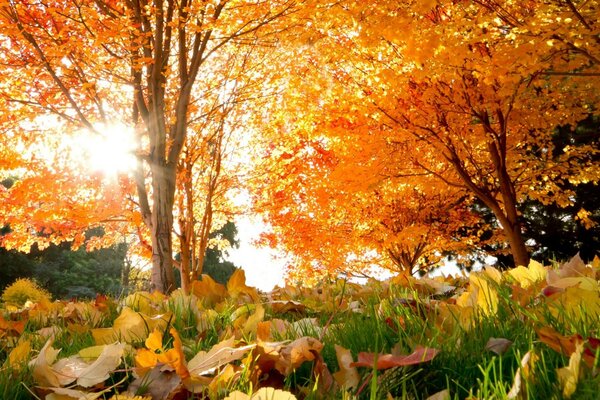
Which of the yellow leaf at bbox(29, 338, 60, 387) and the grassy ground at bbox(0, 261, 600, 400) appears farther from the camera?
the yellow leaf at bbox(29, 338, 60, 387)

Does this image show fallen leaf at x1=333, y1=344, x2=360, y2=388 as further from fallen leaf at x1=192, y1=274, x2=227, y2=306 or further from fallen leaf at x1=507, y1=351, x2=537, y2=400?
fallen leaf at x1=192, y1=274, x2=227, y2=306

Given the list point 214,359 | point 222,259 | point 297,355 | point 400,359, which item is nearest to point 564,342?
point 400,359

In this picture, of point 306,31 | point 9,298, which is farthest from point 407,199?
point 9,298

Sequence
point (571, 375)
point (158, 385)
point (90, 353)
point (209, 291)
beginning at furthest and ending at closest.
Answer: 1. point (209, 291)
2. point (90, 353)
3. point (158, 385)
4. point (571, 375)

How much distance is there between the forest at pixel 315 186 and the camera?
3.75ft

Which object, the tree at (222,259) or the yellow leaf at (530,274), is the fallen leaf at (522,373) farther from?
the tree at (222,259)

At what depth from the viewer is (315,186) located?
1267 centimetres

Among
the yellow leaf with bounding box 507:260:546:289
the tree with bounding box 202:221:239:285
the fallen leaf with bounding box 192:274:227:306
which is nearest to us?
the yellow leaf with bounding box 507:260:546:289

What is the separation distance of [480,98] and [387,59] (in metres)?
1.70

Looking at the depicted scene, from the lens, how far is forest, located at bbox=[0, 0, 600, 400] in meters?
1.14

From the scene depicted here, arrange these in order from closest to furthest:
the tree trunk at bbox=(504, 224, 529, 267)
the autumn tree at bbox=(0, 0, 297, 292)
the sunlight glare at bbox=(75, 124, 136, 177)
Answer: the autumn tree at bbox=(0, 0, 297, 292), the sunlight glare at bbox=(75, 124, 136, 177), the tree trunk at bbox=(504, 224, 529, 267)

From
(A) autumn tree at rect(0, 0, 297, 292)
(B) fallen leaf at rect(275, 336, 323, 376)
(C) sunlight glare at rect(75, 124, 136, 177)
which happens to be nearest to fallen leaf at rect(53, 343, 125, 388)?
(B) fallen leaf at rect(275, 336, 323, 376)

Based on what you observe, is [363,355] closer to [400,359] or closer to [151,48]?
[400,359]

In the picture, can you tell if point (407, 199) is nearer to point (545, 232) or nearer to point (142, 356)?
point (545, 232)
